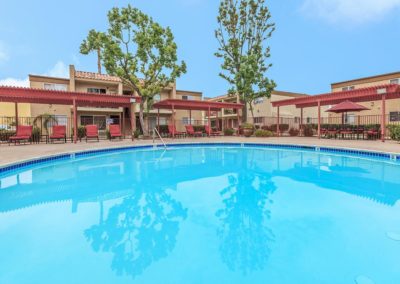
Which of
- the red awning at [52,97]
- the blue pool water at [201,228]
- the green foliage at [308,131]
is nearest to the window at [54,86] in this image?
the red awning at [52,97]

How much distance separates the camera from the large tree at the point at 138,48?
1554cm

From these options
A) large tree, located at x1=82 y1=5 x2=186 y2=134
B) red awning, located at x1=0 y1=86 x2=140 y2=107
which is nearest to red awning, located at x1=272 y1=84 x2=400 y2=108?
large tree, located at x1=82 y1=5 x2=186 y2=134

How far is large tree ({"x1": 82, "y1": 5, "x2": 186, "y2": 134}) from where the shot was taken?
1554 centimetres

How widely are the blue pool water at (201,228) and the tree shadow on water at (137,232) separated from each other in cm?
1

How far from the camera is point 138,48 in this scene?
52.0 ft

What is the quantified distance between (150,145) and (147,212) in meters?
8.96

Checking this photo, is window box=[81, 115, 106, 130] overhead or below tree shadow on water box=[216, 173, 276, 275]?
overhead

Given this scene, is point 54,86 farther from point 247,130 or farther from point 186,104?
point 247,130

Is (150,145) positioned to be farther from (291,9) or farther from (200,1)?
(291,9)

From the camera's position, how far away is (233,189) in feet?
17.4

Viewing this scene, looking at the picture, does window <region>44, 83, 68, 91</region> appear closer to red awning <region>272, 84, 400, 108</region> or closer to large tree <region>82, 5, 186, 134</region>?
large tree <region>82, 5, 186, 134</region>

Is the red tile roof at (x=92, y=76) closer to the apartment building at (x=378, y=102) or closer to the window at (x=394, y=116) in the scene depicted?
the apartment building at (x=378, y=102)

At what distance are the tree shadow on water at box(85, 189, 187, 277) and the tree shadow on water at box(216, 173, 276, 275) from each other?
2.22 feet

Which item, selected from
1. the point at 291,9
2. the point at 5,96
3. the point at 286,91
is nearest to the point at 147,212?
the point at 5,96
